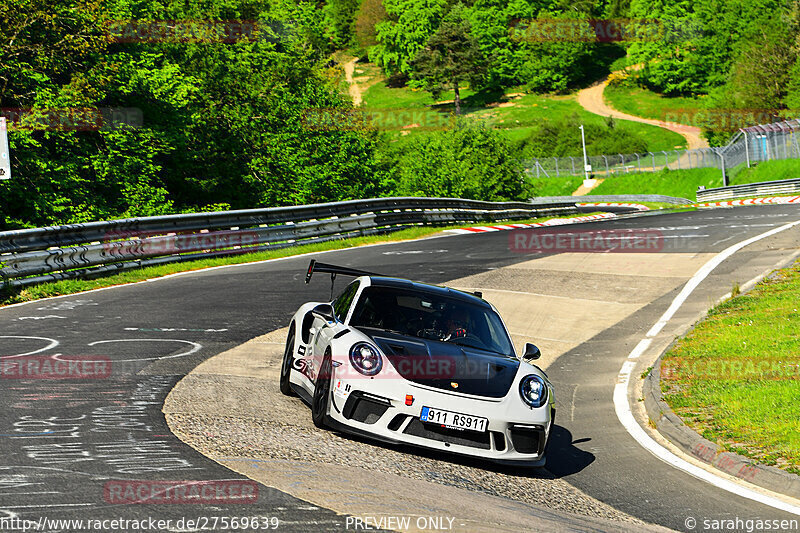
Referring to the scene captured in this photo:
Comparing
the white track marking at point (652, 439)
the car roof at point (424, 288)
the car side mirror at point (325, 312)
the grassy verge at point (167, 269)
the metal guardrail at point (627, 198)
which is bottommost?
the metal guardrail at point (627, 198)

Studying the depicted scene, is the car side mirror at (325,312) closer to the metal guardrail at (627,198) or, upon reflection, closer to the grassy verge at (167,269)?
the grassy verge at (167,269)

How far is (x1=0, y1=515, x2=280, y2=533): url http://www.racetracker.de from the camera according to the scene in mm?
5020

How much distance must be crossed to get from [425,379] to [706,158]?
71.6m

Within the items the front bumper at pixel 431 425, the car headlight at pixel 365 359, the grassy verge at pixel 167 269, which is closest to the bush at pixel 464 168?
the grassy verge at pixel 167 269

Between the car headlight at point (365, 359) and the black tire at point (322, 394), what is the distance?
262 millimetres

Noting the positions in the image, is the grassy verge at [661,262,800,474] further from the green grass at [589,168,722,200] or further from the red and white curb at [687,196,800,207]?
the green grass at [589,168,722,200]

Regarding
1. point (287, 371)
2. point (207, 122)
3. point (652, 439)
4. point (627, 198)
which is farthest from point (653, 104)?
point (287, 371)

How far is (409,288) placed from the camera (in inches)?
371

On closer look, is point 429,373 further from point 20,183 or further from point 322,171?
point 322,171

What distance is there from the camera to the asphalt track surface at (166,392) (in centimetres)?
584

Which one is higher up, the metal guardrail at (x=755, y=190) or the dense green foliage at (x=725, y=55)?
the dense green foliage at (x=725, y=55)

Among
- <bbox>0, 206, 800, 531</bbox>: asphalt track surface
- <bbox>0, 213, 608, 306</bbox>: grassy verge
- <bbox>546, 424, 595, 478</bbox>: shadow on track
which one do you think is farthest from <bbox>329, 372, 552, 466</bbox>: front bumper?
<bbox>0, 213, 608, 306</bbox>: grassy verge

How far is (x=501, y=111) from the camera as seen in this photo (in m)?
126

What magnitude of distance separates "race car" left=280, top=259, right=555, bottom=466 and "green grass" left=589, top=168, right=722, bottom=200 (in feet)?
218
